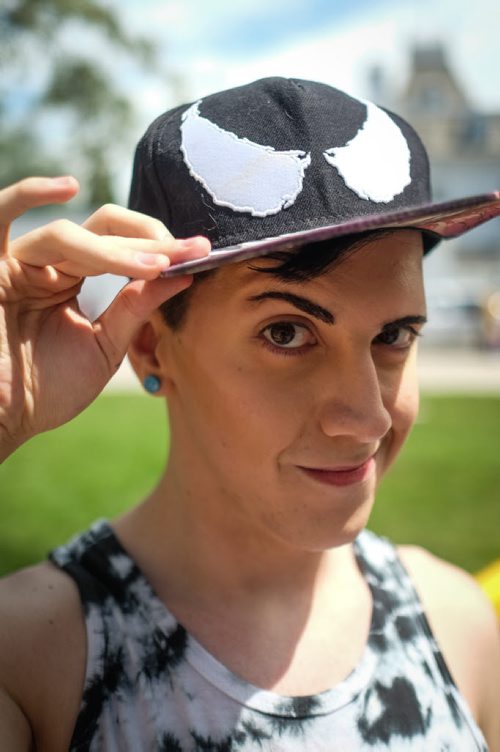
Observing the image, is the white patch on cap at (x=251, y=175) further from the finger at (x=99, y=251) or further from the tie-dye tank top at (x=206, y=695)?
the tie-dye tank top at (x=206, y=695)

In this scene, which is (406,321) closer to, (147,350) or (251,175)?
(251,175)

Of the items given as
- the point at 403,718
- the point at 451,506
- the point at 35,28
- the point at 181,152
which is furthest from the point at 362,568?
the point at 35,28

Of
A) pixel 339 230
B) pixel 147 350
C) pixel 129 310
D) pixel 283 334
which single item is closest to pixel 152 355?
pixel 147 350

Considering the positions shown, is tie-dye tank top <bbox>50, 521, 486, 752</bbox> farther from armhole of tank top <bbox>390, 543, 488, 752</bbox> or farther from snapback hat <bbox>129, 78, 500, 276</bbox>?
snapback hat <bbox>129, 78, 500, 276</bbox>

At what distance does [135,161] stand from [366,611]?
1.22m

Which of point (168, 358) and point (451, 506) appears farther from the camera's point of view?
point (451, 506)

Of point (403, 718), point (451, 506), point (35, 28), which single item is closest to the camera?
point (403, 718)

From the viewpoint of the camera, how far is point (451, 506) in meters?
6.36

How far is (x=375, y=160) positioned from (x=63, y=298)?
2.28ft

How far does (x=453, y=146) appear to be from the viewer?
1759 inches

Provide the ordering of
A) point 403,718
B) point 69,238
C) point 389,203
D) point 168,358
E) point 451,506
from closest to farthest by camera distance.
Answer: point 69,238 < point 389,203 < point 403,718 < point 168,358 < point 451,506

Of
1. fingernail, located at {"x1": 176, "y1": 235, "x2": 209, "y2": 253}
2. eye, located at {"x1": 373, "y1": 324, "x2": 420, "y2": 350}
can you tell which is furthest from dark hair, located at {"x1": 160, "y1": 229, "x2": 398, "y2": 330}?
eye, located at {"x1": 373, "y1": 324, "x2": 420, "y2": 350}

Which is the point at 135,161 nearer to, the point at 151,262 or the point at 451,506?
the point at 151,262

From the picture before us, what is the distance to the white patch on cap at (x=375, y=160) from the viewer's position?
1.42 metres
